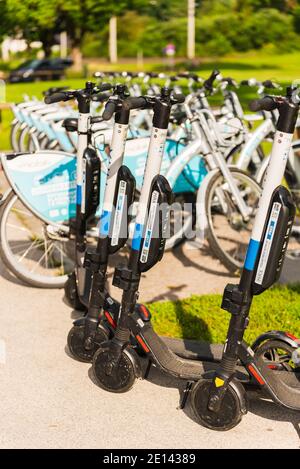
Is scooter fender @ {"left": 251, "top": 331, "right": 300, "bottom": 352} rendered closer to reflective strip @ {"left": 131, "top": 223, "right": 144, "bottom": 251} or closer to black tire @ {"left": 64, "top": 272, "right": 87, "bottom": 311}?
reflective strip @ {"left": 131, "top": 223, "right": 144, "bottom": 251}

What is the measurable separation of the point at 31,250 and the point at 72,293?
4.13 ft

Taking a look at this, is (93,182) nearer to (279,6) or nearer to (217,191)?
(217,191)

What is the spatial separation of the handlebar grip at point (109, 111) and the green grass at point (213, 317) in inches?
56.5

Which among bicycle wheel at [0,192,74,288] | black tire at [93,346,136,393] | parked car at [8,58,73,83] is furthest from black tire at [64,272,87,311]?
parked car at [8,58,73,83]

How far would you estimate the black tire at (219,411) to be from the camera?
3.29 m

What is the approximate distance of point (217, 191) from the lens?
5.75 meters

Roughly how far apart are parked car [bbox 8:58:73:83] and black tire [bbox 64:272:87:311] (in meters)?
32.3

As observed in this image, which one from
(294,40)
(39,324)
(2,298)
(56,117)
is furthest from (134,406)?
(294,40)

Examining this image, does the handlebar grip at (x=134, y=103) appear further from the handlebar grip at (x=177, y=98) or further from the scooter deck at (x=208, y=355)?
the scooter deck at (x=208, y=355)

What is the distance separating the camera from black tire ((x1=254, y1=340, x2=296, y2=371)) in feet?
11.4

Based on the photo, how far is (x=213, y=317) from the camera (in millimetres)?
4664

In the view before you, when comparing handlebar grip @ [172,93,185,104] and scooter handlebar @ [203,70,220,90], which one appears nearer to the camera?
handlebar grip @ [172,93,185,104]

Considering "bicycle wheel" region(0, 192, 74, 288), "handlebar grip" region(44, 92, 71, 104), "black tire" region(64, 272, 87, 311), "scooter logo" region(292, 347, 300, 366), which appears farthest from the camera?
"bicycle wheel" region(0, 192, 74, 288)
